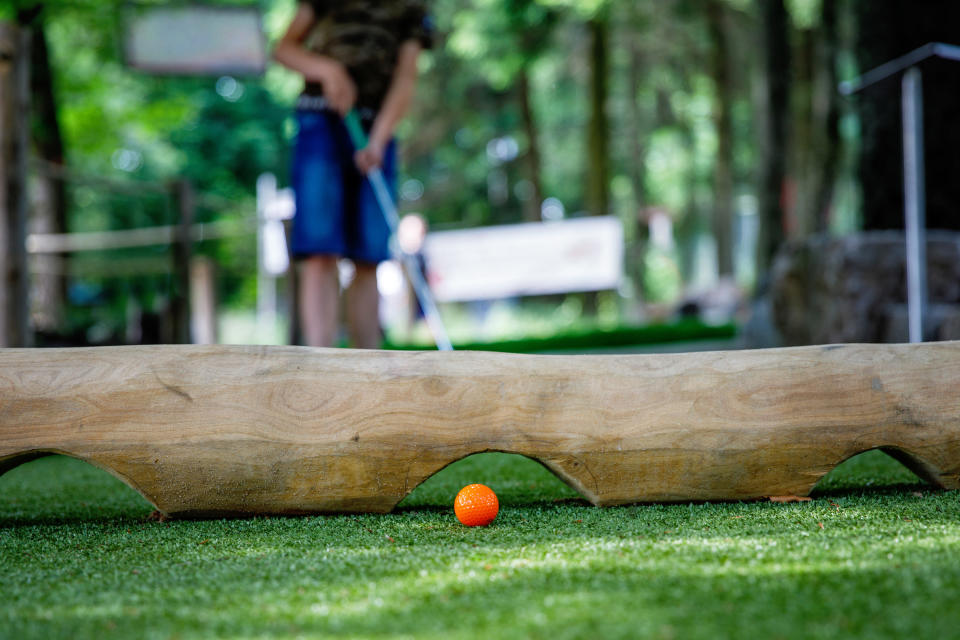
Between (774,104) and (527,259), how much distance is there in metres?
4.74

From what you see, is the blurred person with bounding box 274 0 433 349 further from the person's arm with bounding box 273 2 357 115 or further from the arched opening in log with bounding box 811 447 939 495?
the arched opening in log with bounding box 811 447 939 495

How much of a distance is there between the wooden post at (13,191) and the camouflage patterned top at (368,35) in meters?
1.55

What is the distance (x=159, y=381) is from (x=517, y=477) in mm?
1400

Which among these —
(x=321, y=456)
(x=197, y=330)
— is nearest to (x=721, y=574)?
(x=321, y=456)

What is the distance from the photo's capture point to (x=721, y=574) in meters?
1.83

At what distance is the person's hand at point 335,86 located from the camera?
181 inches

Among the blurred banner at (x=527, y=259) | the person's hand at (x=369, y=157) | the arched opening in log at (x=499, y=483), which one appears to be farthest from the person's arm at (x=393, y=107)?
the blurred banner at (x=527, y=259)

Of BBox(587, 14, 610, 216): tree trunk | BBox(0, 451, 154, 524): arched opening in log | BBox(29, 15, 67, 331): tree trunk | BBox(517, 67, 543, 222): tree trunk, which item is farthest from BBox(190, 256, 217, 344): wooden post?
BBox(0, 451, 154, 524): arched opening in log

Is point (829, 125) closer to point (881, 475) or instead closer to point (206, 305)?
point (206, 305)

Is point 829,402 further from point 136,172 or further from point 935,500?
point 136,172

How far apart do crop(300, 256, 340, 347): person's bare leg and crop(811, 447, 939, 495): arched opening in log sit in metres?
2.34

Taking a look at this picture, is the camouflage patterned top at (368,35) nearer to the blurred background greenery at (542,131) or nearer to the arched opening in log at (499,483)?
the blurred background greenery at (542,131)

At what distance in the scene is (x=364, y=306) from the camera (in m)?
4.95

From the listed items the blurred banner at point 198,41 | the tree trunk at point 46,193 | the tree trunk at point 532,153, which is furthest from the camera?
the tree trunk at point 532,153
